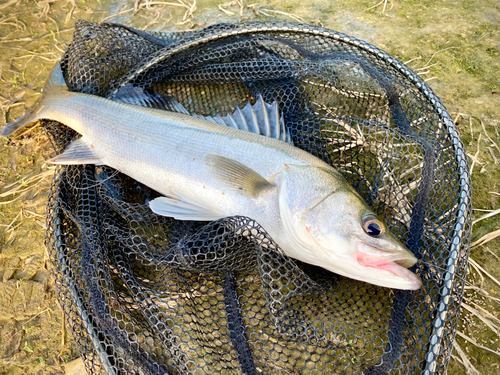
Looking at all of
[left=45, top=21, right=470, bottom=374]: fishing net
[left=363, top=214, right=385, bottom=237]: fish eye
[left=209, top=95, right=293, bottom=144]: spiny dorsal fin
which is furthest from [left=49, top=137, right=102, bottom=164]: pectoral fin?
[left=363, top=214, right=385, bottom=237]: fish eye

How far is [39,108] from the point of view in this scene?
9.78 ft

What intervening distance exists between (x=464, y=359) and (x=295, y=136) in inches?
77.1

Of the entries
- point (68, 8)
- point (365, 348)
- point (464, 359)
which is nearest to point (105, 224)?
point (365, 348)

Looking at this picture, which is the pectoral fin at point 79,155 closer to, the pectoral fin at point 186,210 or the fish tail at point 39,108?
the fish tail at point 39,108

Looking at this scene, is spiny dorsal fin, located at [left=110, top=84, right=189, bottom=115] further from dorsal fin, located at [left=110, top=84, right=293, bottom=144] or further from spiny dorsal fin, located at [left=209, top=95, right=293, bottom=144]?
spiny dorsal fin, located at [left=209, top=95, right=293, bottom=144]

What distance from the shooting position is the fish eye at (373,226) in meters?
1.88

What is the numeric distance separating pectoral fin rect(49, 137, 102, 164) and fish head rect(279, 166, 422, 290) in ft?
5.20

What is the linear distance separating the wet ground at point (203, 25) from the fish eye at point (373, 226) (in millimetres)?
1098

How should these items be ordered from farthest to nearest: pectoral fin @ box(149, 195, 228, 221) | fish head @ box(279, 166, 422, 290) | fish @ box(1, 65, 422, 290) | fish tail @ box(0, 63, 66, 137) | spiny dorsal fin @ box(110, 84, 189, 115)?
fish tail @ box(0, 63, 66, 137)
spiny dorsal fin @ box(110, 84, 189, 115)
pectoral fin @ box(149, 195, 228, 221)
fish @ box(1, 65, 422, 290)
fish head @ box(279, 166, 422, 290)

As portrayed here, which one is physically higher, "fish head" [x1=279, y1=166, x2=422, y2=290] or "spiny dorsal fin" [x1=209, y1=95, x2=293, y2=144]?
"spiny dorsal fin" [x1=209, y1=95, x2=293, y2=144]

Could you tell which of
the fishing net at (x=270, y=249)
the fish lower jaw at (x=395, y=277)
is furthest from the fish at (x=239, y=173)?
the fishing net at (x=270, y=249)

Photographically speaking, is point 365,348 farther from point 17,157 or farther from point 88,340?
point 17,157

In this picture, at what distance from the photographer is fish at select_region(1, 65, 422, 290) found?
74.2 inches

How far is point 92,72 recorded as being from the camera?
10.1 ft
